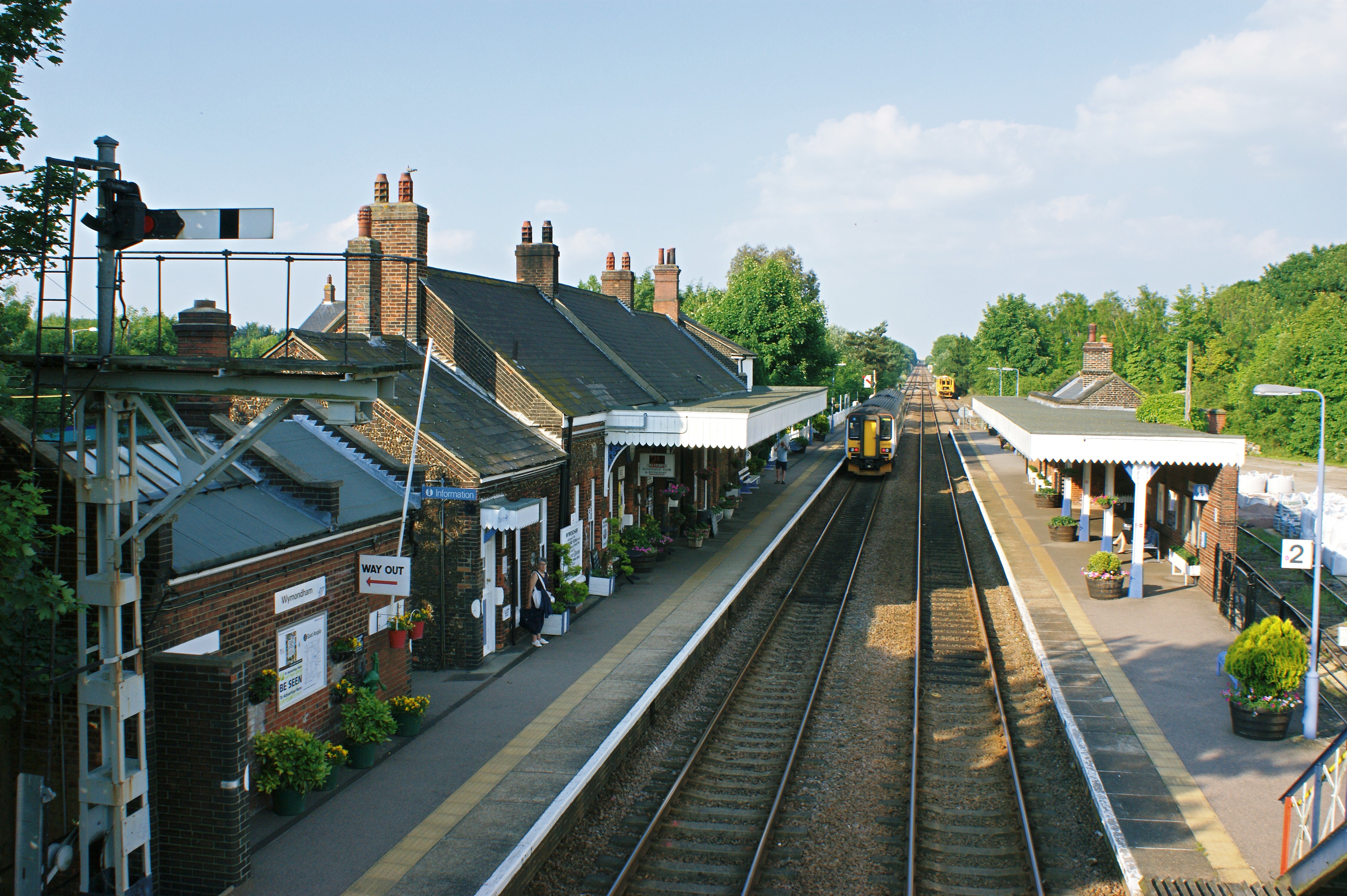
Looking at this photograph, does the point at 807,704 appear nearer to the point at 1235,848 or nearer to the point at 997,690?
the point at 997,690

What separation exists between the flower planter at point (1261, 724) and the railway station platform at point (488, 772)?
24.1 feet

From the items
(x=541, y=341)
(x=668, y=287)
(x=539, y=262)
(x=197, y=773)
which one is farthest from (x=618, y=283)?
(x=197, y=773)

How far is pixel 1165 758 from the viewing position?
11.2 m

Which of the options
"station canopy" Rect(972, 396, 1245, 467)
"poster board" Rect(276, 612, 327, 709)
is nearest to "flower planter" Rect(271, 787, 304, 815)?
"poster board" Rect(276, 612, 327, 709)

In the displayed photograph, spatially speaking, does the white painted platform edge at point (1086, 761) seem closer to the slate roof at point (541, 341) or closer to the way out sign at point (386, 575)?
the way out sign at point (386, 575)

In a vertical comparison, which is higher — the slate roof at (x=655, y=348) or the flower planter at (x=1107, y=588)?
the slate roof at (x=655, y=348)

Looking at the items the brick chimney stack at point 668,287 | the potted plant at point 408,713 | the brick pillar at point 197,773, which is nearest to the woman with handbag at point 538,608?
the potted plant at point 408,713

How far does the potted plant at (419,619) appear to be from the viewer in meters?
12.4

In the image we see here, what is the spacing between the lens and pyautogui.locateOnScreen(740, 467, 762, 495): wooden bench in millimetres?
36500

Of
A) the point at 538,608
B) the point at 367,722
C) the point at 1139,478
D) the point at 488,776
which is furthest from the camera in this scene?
the point at 1139,478

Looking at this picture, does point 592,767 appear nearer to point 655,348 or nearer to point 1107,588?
point 1107,588

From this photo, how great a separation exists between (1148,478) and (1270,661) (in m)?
8.38

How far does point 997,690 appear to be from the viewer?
1372cm

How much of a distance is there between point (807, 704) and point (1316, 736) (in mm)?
6399
